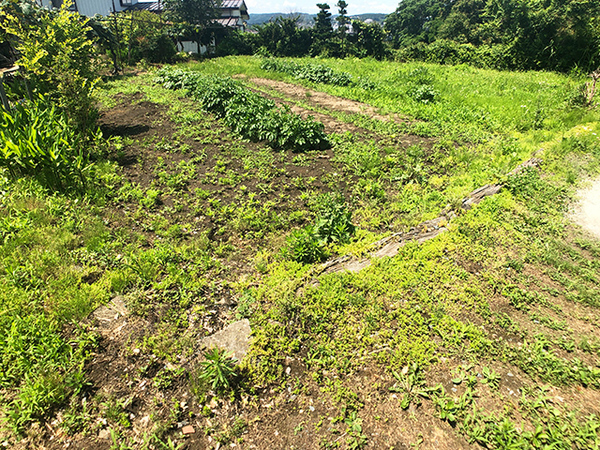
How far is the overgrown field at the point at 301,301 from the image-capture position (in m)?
3.07

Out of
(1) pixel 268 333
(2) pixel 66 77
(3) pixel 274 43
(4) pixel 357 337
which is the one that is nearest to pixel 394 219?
(4) pixel 357 337

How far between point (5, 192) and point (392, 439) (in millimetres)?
7193

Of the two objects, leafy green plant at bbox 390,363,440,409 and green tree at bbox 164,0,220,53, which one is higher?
green tree at bbox 164,0,220,53

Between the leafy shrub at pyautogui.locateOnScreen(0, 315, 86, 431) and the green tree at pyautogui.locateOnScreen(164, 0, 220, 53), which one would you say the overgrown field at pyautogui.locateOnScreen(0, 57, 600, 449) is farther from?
the green tree at pyautogui.locateOnScreen(164, 0, 220, 53)

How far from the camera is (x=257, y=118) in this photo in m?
9.63

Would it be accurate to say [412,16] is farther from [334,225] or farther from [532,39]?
[334,225]

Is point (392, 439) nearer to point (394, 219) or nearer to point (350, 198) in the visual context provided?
point (394, 219)

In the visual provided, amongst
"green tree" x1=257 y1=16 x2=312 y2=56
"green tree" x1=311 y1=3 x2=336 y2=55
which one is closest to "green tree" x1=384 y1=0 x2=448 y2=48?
"green tree" x1=311 y1=3 x2=336 y2=55

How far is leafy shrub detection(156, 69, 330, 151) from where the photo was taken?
8.76 m

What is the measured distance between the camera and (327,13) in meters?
29.6

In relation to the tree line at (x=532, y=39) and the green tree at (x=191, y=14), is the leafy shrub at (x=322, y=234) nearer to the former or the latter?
the tree line at (x=532, y=39)

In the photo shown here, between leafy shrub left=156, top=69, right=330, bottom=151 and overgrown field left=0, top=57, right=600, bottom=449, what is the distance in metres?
0.13

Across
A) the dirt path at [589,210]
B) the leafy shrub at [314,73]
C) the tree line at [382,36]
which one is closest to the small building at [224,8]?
the tree line at [382,36]

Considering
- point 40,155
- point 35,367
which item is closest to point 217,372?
point 35,367
